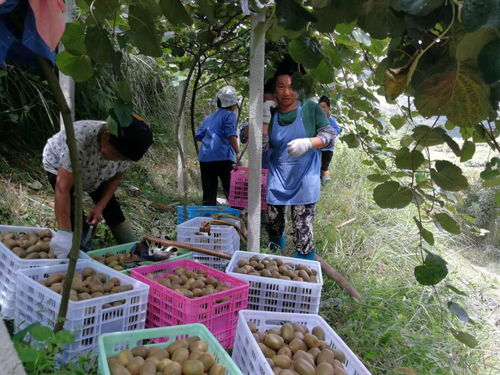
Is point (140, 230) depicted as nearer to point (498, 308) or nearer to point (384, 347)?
point (384, 347)

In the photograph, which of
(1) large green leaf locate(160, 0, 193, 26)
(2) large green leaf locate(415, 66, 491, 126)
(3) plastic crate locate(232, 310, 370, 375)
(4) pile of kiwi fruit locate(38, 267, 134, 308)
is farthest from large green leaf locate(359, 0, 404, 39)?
(4) pile of kiwi fruit locate(38, 267, 134, 308)

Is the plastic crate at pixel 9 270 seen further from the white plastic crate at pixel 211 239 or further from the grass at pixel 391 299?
the grass at pixel 391 299

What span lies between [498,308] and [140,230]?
11.9ft

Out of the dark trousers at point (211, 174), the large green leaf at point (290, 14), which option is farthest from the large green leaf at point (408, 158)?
the dark trousers at point (211, 174)

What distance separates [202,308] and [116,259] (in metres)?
0.85

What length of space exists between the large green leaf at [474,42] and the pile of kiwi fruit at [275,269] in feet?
5.77

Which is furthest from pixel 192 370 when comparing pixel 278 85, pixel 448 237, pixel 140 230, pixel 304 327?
pixel 448 237

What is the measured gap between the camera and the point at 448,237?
514cm

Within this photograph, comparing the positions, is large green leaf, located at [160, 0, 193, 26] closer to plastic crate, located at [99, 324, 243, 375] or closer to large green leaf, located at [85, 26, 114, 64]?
large green leaf, located at [85, 26, 114, 64]

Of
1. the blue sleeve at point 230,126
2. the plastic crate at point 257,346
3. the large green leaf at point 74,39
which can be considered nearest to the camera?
the large green leaf at point 74,39

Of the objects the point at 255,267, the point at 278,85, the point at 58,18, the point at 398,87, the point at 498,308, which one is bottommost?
the point at 498,308

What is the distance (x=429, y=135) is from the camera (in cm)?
83

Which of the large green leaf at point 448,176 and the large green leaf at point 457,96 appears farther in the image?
the large green leaf at point 448,176

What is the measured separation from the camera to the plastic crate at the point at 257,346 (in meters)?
1.41
